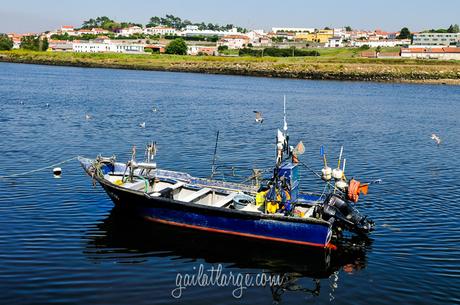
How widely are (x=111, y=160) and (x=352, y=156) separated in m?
15.4

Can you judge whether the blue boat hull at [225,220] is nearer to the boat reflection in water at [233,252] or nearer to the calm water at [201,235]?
the boat reflection in water at [233,252]

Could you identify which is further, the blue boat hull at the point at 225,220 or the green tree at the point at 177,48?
the green tree at the point at 177,48

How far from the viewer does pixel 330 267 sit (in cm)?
1593

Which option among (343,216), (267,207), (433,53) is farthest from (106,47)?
(343,216)

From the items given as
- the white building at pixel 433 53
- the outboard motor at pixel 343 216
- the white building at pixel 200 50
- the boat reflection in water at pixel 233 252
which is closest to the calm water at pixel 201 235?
Answer: the boat reflection in water at pixel 233 252

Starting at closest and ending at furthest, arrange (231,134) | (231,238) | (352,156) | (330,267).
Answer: (330,267)
(231,238)
(352,156)
(231,134)

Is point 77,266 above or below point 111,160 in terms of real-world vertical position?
below

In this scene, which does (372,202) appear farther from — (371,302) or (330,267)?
(371,302)

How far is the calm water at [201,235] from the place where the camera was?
46.4ft

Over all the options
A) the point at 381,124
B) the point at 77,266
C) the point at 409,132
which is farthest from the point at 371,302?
the point at 381,124

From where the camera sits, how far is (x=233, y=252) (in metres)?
16.7

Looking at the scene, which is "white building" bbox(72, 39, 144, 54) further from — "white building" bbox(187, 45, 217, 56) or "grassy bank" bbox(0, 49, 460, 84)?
"grassy bank" bbox(0, 49, 460, 84)

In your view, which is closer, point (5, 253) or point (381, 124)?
point (5, 253)

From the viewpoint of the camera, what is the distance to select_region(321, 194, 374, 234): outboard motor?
16.9 meters
